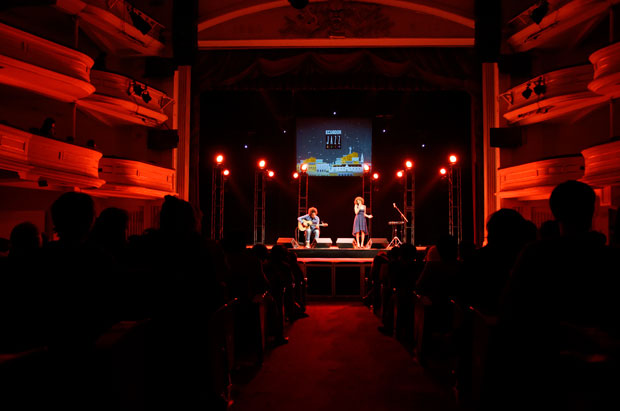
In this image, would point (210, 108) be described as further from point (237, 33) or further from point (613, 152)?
point (613, 152)

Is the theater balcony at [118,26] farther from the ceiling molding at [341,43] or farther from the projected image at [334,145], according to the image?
the projected image at [334,145]

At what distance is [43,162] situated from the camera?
6910mm

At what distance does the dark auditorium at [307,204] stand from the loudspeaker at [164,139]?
2.1 inches

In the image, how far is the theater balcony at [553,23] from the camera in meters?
8.11

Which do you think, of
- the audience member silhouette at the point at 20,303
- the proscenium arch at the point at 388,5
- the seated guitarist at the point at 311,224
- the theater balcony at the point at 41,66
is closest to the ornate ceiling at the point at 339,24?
the proscenium arch at the point at 388,5

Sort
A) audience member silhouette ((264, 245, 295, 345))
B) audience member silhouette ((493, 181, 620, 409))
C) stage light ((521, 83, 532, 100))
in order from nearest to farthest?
audience member silhouette ((493, 181, 620, 409)) → audience member silhouette ((264, 245, 295, 345)) → stage light ((521, 83, 532, 100))

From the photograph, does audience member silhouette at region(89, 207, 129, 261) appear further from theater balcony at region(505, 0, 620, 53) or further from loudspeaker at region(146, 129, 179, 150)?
theater balcony at region(505, 0, 620, 53)

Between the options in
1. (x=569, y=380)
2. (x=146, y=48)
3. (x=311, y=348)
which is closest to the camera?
(x=569, y=380)

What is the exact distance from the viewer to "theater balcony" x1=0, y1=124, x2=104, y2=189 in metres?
6.23

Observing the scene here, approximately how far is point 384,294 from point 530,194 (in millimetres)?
4986

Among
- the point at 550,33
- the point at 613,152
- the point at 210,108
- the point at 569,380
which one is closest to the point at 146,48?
the point at 210,108

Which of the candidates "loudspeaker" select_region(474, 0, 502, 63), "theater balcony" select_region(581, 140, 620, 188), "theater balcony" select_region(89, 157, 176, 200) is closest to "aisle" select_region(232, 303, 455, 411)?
"theater balcony" select_region(581, 140, 620, 188)

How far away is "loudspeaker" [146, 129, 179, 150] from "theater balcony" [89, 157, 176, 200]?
Answer: 0.67 metres

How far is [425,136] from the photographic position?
13172 millimetres
